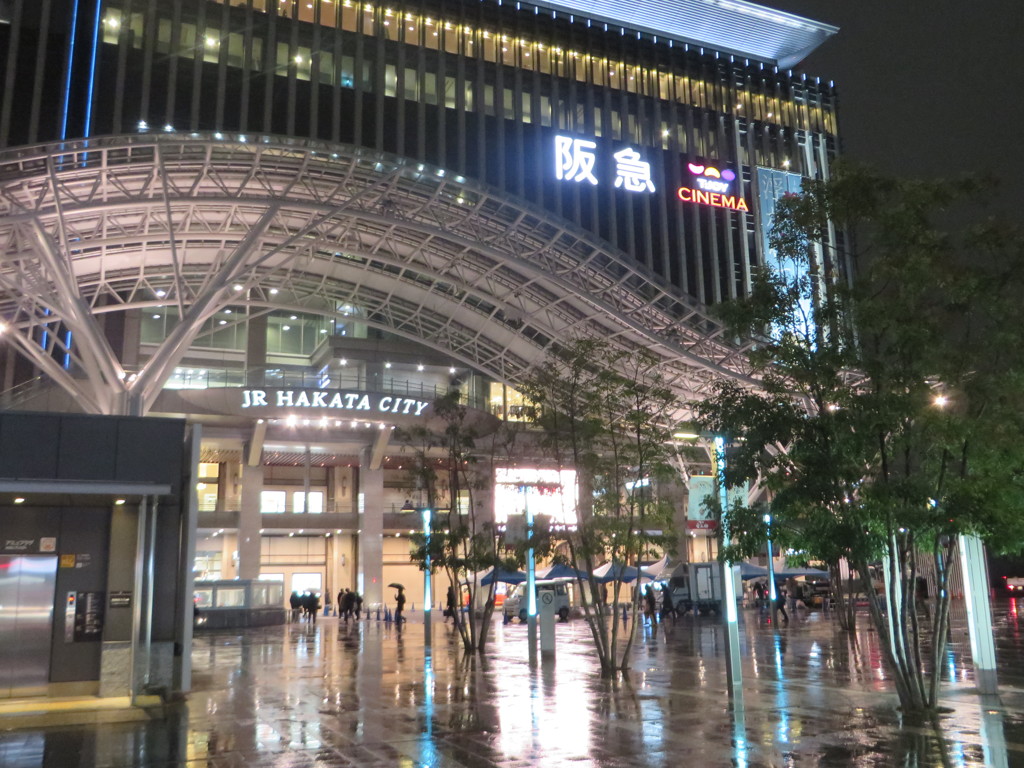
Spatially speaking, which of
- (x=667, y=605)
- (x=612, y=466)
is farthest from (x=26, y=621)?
(x=667, y=605)

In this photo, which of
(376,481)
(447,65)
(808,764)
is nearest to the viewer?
(808,764)

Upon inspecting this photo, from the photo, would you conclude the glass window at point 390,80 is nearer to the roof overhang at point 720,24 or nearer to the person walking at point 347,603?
the roof overhang at point 720,24

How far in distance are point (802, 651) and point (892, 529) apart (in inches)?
469

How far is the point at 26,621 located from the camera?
15523mm

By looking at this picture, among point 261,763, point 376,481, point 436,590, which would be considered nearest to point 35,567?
point 261,763

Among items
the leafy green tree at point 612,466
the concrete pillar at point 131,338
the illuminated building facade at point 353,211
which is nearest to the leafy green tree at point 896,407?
the leafy green tree at point 612,466

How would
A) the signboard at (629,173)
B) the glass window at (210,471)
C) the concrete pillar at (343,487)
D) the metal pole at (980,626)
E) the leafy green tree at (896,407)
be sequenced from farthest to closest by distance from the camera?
the signboard at (629,173) < the concrete pillar at (343,487) < the glass window at (210,471) < the metal pole at (980,626) < the leafy green tree at (896,407)

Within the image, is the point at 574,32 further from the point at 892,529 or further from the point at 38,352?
the point at 892,529

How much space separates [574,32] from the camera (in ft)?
225

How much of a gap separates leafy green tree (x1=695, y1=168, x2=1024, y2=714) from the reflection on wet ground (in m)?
2.16

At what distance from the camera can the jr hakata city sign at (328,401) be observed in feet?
159

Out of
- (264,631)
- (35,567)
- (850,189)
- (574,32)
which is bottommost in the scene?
(264,631)

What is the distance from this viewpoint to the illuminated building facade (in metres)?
29.9

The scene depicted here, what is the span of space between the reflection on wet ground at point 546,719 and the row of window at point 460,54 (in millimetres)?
43772
